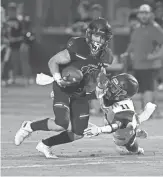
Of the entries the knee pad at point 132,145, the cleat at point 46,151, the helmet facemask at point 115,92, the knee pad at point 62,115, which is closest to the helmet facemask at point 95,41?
the helmet facemask at point 115,92

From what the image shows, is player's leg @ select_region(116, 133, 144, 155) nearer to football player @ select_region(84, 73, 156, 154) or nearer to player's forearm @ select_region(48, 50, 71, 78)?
football player @ select_region(84, 73, 156, 154)

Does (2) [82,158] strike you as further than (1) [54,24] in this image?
No

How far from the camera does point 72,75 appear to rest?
9375 mm

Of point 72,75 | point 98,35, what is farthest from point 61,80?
point 98,35

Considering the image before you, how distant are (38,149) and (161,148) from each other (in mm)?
1824

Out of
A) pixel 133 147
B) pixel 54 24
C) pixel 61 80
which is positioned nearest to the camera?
pixel 61 80

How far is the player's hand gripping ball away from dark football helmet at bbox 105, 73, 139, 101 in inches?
15.9

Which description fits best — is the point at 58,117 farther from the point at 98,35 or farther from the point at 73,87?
the point at 98,35

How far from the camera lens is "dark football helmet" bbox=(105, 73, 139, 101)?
9602 millimetres

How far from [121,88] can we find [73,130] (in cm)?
74

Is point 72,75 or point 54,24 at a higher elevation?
point 72,75

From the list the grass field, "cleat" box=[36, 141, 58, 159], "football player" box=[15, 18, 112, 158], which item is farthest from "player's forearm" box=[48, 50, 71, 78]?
the grass field

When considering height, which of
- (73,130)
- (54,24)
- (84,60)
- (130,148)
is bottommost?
(54,24)

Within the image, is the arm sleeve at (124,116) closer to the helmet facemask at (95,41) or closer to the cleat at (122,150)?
the cleat at (122,150)
